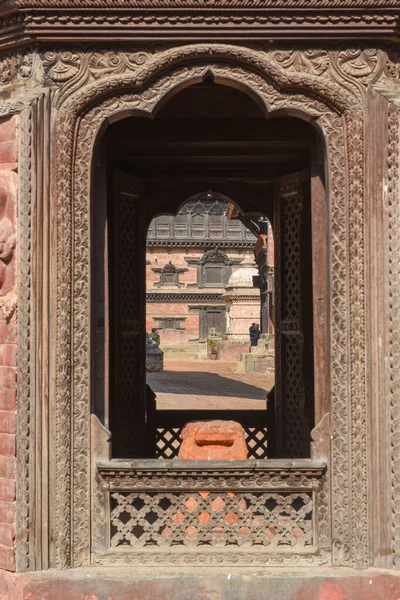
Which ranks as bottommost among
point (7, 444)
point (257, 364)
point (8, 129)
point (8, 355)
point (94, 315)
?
point (257, 364)

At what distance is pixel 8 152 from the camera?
481 cm

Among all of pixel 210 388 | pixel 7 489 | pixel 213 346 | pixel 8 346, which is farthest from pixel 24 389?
pixel 213 346

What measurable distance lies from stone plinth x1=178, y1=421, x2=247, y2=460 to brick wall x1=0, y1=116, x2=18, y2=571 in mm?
1435

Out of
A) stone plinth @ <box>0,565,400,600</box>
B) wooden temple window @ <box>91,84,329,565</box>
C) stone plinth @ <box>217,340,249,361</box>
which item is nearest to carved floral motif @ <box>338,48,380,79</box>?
wooden temple window @ <box>91,84,329,565</box>

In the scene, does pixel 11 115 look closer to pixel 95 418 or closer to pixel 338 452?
pixel 95 418

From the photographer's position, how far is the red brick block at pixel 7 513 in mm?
4730

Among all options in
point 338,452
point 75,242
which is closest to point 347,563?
point 338,452

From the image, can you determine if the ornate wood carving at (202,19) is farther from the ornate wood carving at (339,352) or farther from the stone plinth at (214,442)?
the stone plinth at (214,442)

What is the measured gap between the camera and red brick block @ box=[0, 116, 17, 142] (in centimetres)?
479

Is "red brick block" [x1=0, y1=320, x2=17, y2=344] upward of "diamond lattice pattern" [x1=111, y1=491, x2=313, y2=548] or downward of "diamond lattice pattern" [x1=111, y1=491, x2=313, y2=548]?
upward

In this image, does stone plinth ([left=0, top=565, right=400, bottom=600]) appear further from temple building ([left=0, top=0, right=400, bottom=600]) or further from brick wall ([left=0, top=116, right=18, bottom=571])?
brick wall ([left=0, top=116, right=18, bottom=571])

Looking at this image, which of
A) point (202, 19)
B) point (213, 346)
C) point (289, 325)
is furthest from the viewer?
point (213, 346)

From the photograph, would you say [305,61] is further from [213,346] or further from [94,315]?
[213,346]

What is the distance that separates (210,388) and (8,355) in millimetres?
19559
